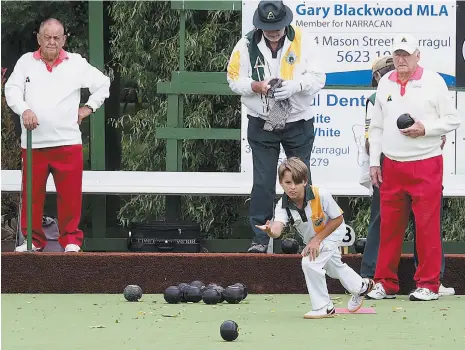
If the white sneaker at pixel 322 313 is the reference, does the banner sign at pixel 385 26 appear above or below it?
above

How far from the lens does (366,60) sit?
402 inches

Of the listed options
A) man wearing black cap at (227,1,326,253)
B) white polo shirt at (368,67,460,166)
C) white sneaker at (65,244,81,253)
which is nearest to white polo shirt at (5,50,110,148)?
white sneaker at (65,244,81,253)

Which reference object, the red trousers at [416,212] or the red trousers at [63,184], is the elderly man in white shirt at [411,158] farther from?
the red trousers at [63,184]

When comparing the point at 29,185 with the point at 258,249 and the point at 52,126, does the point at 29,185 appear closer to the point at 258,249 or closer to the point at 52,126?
the point at 52,126

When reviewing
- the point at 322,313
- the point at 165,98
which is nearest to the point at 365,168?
the point at 322,313

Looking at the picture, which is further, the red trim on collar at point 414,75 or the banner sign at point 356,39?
the banner sign at point 356,39

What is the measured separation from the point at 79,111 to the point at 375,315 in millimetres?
2964

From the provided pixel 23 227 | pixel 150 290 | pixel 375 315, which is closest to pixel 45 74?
pixel 23 227

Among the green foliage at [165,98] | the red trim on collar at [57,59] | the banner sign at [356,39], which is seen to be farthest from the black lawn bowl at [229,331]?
the green foliage at [165,98]

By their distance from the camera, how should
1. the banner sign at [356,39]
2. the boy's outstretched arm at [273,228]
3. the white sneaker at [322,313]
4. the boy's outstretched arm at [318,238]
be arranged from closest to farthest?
1. the boy's outstretched arm at [273,228]
2. the white sneaker at [322,313]
3. the boy's outstretched arm at [318,238]
4. the banner sign at [356,39]

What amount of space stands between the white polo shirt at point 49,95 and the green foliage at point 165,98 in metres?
2.07

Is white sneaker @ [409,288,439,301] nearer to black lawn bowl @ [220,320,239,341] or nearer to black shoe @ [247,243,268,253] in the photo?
black shoe @ [247,243,268,253]

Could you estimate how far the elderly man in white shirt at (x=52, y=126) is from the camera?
869cm

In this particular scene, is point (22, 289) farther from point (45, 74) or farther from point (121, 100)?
point (121, 100)
